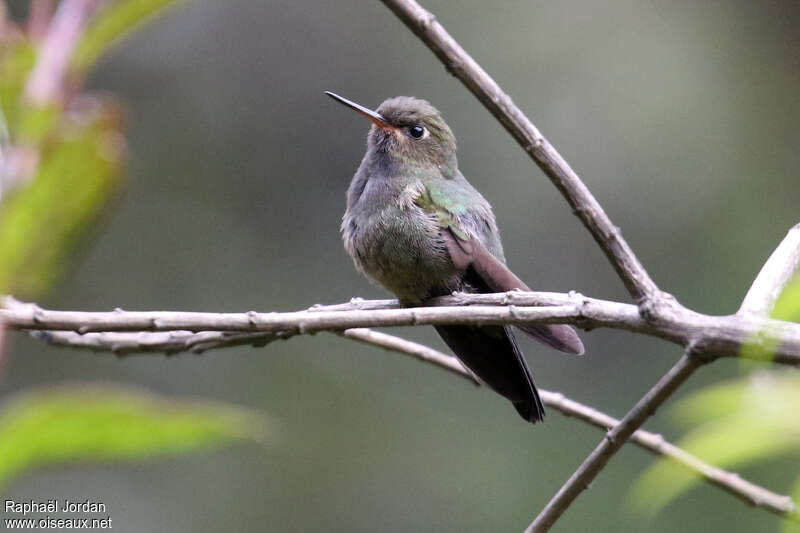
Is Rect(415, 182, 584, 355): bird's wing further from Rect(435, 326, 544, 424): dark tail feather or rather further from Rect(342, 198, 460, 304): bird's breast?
Rect(435, 326, 544, 424): dark tail feather

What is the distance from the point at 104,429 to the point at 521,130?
1547mm

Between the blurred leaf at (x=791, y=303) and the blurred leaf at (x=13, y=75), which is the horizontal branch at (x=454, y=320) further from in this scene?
the blurred leaf at (x=791, y=303)

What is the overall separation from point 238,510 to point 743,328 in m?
8.04

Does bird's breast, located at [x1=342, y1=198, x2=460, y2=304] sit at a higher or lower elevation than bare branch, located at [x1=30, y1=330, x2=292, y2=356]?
higher

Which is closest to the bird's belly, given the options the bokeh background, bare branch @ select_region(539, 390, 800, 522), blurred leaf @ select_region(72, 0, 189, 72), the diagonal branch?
bare branch @ select_region(539, 390, 800, 522)

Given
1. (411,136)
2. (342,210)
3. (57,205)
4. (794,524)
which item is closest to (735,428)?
(794,524)

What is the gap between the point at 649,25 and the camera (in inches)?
415

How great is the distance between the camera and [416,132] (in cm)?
435

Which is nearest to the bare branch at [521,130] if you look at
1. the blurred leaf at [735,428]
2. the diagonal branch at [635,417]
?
the diagonal branch at [635,417]

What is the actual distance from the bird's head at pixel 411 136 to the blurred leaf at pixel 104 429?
3281 mm

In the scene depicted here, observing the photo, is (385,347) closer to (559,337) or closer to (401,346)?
(401,346)

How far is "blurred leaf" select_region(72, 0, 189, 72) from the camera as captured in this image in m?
1.57

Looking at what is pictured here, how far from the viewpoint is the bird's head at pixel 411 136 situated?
4230 millimetres

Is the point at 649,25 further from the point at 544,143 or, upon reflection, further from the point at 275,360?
the point at 544,143
